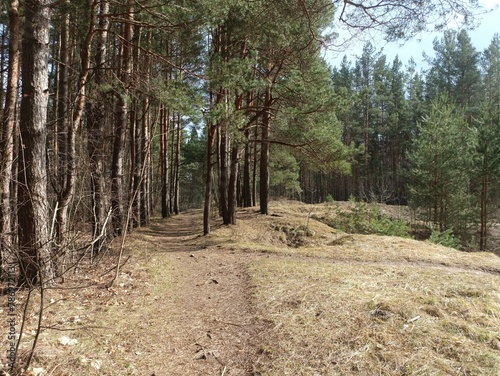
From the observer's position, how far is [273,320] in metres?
4.17

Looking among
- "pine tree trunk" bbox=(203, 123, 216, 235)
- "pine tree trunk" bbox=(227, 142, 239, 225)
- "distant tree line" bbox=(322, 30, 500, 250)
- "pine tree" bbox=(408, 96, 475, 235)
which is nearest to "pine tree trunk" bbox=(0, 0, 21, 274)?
"pine tree trunk" bbox=(203, 123, 216, 235)

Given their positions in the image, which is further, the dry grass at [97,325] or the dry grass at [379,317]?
the dry grass at [379,317]

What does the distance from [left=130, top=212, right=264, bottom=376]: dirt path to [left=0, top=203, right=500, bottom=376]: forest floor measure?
0.02 metres

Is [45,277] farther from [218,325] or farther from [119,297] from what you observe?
[218,325]

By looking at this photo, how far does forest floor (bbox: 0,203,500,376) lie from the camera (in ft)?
10.4

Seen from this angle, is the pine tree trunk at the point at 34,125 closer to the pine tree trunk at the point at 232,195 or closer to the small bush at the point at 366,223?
the pine tree trunk at the point at 232,195

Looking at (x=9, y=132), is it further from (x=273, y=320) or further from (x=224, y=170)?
(x=224, y=170)

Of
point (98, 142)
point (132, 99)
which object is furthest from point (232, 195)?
point (98, 142)

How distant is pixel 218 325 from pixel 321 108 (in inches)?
365

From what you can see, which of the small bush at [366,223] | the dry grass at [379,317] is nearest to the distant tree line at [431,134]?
the small bush at [366,223]

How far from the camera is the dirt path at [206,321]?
334 cm

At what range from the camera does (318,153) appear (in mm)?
13273

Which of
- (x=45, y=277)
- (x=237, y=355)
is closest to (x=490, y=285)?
(x=237, y=355)

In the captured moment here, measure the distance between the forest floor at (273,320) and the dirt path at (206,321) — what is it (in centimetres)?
2
